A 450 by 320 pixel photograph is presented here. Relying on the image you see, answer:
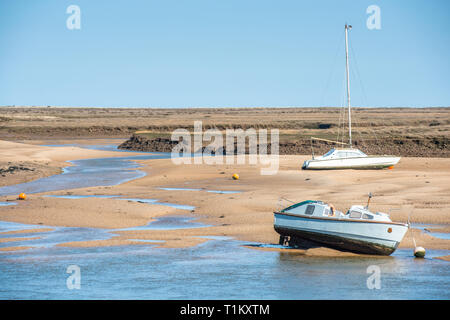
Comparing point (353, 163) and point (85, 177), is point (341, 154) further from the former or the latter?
point (85, 177)

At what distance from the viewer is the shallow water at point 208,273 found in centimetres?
1595

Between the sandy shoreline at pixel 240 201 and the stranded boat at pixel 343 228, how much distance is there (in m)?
0.85

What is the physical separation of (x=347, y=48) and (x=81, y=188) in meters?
23.4

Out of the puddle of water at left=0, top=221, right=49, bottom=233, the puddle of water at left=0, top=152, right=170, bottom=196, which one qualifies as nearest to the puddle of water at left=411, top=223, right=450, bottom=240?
the puddle of water at left=0, top=221, right=49, bottom=233

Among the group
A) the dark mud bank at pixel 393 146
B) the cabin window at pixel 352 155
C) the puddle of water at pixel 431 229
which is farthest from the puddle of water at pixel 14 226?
the dark mud bank at pixel 393 146

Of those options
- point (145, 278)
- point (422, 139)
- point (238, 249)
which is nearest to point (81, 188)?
point (238, 249)

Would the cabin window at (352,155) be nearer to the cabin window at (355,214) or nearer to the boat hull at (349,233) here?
the boat hull at (349,233)

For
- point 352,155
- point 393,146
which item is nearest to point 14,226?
point 352,155

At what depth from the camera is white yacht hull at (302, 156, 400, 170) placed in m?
45.1

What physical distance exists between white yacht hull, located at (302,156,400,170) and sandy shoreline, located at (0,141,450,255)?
102 centimetres
